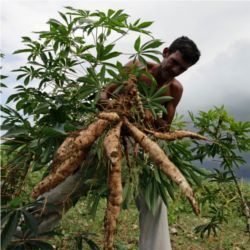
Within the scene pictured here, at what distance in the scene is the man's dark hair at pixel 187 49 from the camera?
1769mm

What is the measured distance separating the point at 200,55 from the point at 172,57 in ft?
0.55

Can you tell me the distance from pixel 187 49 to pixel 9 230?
1091mm

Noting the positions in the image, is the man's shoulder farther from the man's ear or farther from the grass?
the grass

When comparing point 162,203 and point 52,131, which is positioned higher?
point 52,131

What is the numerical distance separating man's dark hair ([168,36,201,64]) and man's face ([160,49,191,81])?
2 cm

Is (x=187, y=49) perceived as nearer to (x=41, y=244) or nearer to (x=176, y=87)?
(x=176, y=87)

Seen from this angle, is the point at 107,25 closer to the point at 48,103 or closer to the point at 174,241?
the point at 48,103

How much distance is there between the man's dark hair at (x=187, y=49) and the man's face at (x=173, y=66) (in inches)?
0.8

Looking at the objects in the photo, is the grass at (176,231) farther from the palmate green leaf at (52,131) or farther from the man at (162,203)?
the palmate green leaf at (52,131)

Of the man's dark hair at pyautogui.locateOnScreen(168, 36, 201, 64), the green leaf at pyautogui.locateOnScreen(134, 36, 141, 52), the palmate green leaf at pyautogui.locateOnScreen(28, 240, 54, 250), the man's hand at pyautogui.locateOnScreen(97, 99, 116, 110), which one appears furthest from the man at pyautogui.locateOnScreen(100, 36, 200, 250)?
the palmate green leaf at pyautogui.locateOnScreen(28, 240, 54, 250)

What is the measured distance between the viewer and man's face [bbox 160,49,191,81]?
1771 mm

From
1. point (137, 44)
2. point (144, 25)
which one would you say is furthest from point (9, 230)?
→ point (144, 25)

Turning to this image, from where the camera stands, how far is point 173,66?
178 centimetres

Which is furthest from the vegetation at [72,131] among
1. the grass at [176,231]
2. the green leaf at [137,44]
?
the grass at [176,231]
